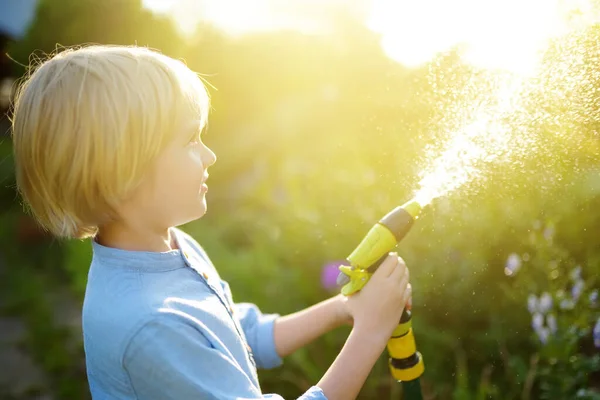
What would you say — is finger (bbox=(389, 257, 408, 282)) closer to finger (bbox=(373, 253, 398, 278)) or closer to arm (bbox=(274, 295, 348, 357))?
finger (bbox=(373, 253, 398, 278))

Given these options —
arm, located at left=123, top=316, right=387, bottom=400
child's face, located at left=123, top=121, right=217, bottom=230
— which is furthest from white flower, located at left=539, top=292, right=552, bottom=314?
child's face, located at left=123, top=121, right=217, bottom=230

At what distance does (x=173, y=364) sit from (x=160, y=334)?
2.4 inches

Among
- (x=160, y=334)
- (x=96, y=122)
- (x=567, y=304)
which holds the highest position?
(x=96, y=122)

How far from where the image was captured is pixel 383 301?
1.37 m

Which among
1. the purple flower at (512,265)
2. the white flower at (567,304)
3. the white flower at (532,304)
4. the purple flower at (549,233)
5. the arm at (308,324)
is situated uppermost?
the purple flower at (549,233)

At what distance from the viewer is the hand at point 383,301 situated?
1371 mm

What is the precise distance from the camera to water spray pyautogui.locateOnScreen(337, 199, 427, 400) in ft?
4.33

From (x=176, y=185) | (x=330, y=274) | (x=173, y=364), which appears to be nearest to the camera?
(x=173, y=364)

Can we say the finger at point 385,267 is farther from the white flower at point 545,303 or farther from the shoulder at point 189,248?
the white flower at point 545,303

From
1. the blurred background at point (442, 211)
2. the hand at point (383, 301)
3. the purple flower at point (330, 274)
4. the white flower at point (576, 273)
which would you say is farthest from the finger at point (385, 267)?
the purple flower at point (330, 274)

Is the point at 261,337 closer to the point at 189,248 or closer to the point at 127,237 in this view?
the point at 189,248

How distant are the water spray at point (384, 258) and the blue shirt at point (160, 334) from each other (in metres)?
0.21

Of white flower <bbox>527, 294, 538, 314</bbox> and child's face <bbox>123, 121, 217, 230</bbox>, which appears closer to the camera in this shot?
child's face <bbox>123, 121, 217, 230</bbox>

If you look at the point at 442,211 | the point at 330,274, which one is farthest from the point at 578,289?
the point at 330,274
